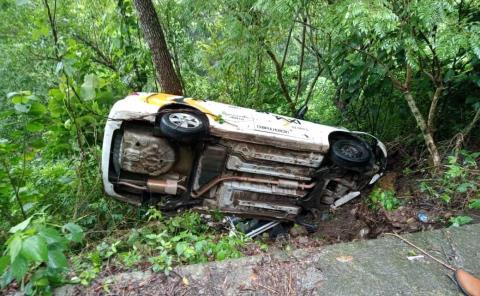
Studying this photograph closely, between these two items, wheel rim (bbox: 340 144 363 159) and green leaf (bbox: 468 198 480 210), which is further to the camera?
wheel rim (bbox: 340 144 363 159)

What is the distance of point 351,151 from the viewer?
386 centimetres

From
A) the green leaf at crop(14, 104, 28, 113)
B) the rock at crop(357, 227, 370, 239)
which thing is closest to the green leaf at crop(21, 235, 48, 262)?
the green leaf at crop(14, 104, 28, 113)

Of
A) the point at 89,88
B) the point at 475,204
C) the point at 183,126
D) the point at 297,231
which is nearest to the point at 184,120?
the point at 183,126

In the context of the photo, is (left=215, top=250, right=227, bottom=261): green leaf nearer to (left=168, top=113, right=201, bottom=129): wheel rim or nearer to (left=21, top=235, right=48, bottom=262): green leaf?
(left=21, top=235, right=48, bottom=262): green leaf

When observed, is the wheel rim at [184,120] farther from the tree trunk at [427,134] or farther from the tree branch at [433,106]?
the tree branch at [433,106]

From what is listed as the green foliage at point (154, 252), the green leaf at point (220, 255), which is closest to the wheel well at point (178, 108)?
the green foliage at point (154, 252)

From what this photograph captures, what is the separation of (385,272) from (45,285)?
184cm

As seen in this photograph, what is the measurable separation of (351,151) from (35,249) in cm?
317

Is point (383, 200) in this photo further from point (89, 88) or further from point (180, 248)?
point (89, 88)

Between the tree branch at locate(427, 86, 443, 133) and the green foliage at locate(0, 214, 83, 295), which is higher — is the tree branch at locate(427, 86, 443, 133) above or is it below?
above

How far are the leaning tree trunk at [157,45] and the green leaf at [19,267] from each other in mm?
4308

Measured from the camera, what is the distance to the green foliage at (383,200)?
3621 millimetres

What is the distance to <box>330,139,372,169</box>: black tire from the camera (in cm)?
370

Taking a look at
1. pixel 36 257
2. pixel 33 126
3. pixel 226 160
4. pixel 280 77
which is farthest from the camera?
pixel 280 77
